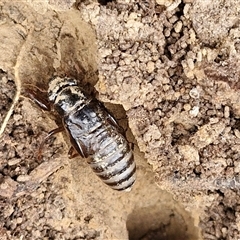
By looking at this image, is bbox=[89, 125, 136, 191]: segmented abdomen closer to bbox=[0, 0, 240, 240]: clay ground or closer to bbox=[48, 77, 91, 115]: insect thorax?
bbox=[0, 0, 240, 240]: clay ground

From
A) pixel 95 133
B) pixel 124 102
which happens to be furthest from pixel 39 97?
pixel 124 102

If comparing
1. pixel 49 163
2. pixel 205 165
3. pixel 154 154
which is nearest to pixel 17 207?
pixel 49 163

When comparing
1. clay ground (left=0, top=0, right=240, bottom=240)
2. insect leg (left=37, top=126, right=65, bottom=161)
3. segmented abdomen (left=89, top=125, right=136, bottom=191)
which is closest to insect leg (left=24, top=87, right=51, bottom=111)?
clay ground (left=0, top=0, right=240, bottom=240)

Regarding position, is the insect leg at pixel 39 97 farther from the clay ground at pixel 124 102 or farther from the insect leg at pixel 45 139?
the insect leg at pixel 45 139

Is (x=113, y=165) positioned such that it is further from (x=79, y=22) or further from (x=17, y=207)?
(x=79, y=22)

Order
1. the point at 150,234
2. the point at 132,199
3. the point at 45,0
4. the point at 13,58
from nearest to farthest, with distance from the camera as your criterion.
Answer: the point at 45,0
the point at 13,58
the point at 132,199
the point at 150,234

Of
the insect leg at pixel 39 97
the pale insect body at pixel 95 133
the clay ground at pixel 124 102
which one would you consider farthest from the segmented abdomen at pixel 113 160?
the insect leg at pixel 39 97
